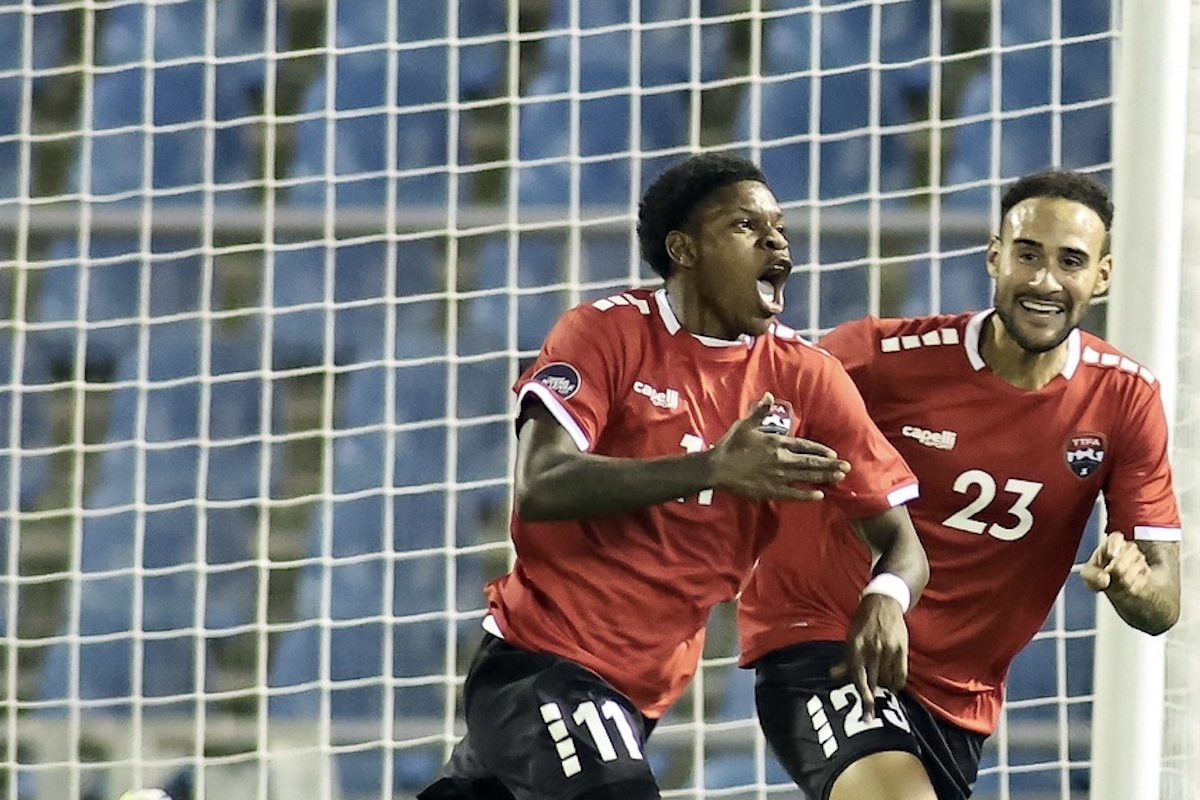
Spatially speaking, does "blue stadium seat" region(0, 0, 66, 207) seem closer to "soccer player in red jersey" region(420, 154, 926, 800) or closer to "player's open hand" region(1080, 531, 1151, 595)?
"soccer player in red jersey" region(420, 154, 926, 800)

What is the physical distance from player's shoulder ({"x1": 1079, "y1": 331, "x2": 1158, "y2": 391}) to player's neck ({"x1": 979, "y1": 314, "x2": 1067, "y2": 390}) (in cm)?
4

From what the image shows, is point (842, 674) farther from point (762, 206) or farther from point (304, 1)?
point (304, 1)

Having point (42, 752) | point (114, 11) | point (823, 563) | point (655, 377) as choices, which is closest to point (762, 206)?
point (655, 377)

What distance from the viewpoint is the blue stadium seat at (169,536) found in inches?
211

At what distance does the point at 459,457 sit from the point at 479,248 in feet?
1.99

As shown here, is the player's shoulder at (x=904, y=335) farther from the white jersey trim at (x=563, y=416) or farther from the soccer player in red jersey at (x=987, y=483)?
the white jersey trim at (x=563, y=416)

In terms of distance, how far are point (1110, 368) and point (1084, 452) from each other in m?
0.14

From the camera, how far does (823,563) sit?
3033 millimetres

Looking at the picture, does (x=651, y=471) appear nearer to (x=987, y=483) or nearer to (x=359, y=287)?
(x=987, y=483)

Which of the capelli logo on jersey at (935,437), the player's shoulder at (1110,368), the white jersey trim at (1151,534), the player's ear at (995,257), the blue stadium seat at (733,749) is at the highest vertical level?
the player's ear at (995,257)

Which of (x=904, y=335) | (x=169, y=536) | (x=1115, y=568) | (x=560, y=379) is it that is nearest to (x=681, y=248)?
(x=560, y=379)

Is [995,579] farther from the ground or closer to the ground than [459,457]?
farther from the ground

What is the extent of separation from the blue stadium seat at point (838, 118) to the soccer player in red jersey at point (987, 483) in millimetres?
2371

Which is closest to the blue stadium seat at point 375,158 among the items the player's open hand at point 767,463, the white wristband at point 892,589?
the white wristband at point 892,589
